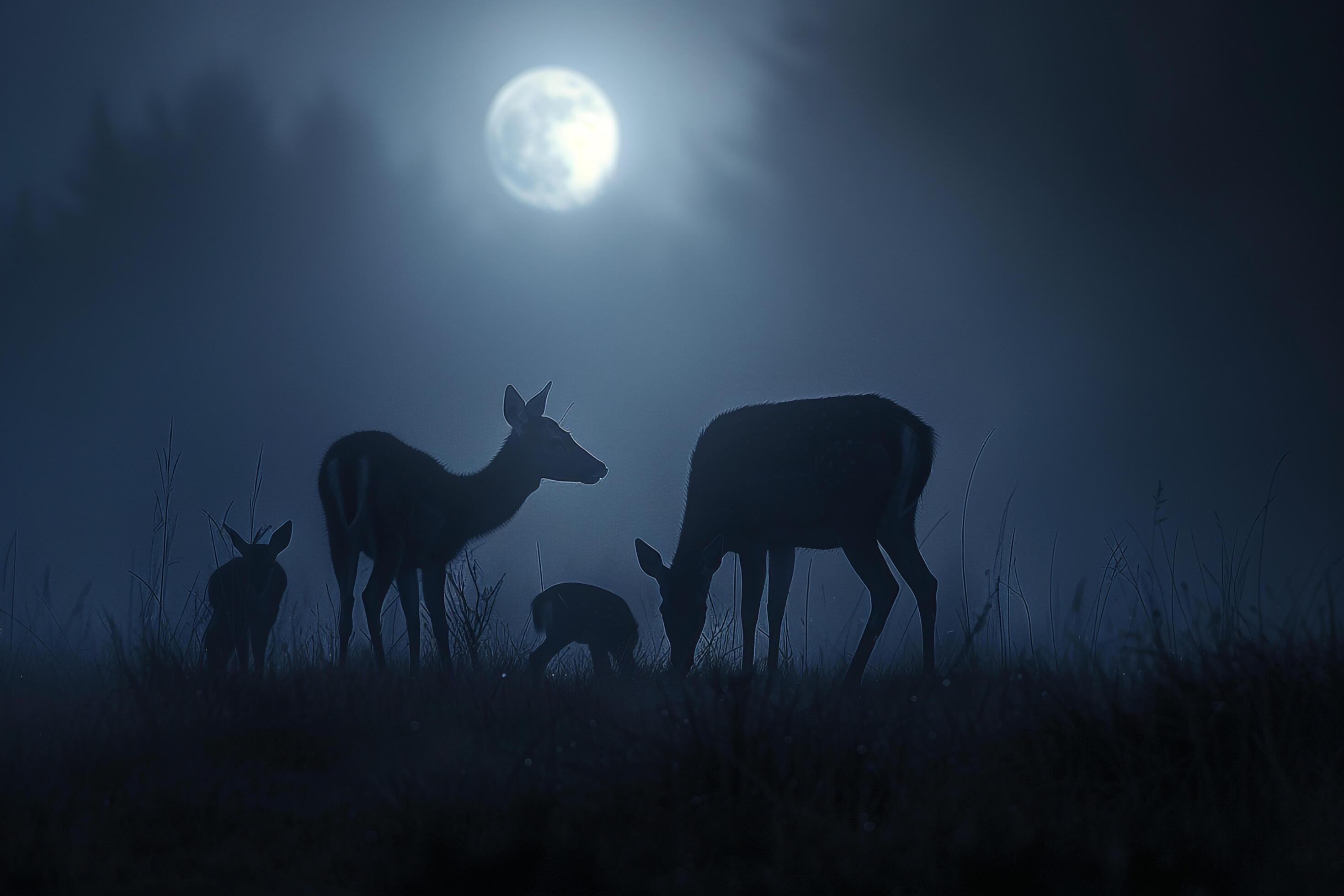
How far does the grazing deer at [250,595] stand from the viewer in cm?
485

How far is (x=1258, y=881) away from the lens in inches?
68.9

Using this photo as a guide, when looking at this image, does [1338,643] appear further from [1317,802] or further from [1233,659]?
[1317,802]

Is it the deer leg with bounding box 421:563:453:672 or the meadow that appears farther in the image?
the deer leg with bounding box 421:563:453:672

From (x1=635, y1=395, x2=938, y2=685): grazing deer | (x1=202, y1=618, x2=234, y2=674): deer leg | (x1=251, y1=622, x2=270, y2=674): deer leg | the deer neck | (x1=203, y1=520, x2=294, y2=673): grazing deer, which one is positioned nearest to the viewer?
(x1=202, y1=618, x2=234, y2=674): deer leg

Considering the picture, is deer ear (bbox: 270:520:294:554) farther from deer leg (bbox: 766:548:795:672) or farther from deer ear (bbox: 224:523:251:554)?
deer leg (bbox: 766:548:795:672)

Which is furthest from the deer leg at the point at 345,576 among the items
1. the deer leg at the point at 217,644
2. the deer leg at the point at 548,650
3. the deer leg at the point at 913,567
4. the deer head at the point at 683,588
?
the deer leg at the point at 913,567

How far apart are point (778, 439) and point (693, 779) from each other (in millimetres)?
3808

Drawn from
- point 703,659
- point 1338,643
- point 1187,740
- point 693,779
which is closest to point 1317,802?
point 1187,740

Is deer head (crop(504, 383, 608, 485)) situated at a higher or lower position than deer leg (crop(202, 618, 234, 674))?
higher

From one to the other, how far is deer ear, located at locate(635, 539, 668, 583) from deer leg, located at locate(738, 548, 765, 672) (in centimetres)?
58

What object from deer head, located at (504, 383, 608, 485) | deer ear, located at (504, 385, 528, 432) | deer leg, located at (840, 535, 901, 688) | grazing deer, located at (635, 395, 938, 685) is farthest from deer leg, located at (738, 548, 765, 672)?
deer ear, located at (504, 385, 528, 432)

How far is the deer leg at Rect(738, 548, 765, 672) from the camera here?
18.4 ft

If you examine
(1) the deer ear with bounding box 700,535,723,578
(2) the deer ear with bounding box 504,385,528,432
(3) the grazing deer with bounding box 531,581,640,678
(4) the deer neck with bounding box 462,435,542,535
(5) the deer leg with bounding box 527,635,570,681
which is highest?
(2) the deer ear with bounding box 504,385,528,432

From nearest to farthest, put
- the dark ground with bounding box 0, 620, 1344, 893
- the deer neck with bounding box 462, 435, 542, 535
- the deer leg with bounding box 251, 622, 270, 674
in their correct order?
the dark ground with bounding box 0, 620, 1344, 893 → the deer leg with bounding box 251, 622, 270, 674 → the deer neck with bounding box 462, 435, 542, 535
